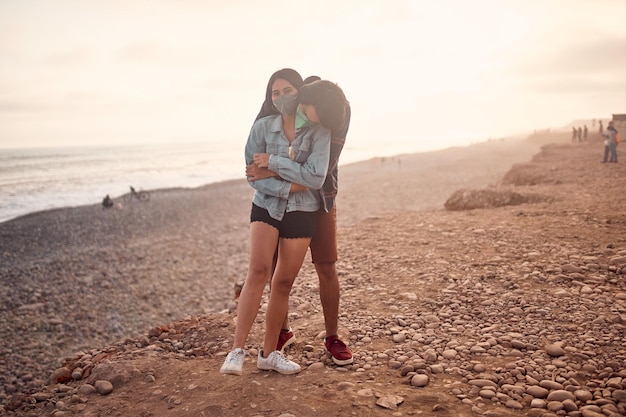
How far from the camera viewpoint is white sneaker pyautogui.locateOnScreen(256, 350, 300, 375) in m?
3.72

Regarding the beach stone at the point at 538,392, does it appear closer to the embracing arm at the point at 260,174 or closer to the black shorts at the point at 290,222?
the black shorts at the point at 290,222

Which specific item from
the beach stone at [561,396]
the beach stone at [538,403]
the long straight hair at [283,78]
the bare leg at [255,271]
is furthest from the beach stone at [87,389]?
the beach stone at [561,396]

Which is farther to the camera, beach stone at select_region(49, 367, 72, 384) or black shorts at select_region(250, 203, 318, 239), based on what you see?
beach stone at select_region(49, 367, 72, 384)

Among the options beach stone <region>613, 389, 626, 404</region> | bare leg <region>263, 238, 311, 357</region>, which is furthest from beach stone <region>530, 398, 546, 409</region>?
bare leg <region>263, 238, 311, 357</region>

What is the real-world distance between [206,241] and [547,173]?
14791 mm

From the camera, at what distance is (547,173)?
1680 cm

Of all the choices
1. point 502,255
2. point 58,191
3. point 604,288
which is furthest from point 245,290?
point 58,191

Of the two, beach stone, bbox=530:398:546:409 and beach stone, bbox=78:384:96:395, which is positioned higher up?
beach stone, bbox=530:398:546:409

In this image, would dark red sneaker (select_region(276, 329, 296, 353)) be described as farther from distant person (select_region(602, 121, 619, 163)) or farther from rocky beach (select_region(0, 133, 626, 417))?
distant person (select_region(602, 121, 619, 163))

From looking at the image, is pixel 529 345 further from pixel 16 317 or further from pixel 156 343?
pixel 16 317

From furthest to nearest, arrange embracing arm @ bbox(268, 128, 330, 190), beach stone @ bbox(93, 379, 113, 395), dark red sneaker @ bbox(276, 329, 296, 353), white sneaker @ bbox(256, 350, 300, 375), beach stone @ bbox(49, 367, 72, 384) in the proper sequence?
beach stone @ bbox(49, 367, 72, 384) < dark red sneaker @ bbox(276, 329, 296, 353) < beach stone @ bbox(93, 379, 113, 395) < white sneaker @ bbox(256, 350, 300, 375) < embracing arm @ bbox(268, 128, 330, 190)

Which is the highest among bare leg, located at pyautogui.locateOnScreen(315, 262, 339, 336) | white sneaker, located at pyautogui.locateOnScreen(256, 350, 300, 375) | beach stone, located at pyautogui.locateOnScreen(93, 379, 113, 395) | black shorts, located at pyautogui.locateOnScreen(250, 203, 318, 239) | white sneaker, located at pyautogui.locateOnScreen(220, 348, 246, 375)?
black shorts, located at pyautogui.locateOnScreen(250, 203, 318, 239)

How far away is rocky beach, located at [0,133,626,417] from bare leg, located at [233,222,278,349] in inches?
20.7

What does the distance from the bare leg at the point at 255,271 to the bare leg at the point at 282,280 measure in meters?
0.09
